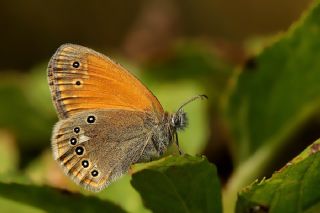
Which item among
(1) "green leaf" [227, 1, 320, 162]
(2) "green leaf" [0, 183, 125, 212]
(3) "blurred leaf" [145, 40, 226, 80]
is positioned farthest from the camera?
(3) "blurred leaf" [145, 40, 226, 80]

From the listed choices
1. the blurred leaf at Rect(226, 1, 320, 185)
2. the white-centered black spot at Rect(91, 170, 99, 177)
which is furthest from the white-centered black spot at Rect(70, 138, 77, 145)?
the blurred leaf at Rect(226, 1, 320, 185)

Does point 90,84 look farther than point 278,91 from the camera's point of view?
No

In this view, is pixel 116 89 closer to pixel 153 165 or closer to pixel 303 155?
pixel 153 165

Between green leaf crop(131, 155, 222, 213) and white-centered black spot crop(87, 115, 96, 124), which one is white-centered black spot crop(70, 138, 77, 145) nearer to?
white-centered black spot crop(87, 115, 96, 124)

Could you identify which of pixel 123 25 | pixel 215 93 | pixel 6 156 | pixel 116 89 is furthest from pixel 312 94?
pixel 123 25

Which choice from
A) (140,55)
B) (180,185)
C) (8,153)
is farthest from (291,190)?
(140,55)

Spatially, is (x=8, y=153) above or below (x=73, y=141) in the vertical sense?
below

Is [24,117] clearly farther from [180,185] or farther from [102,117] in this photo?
[180,185]
